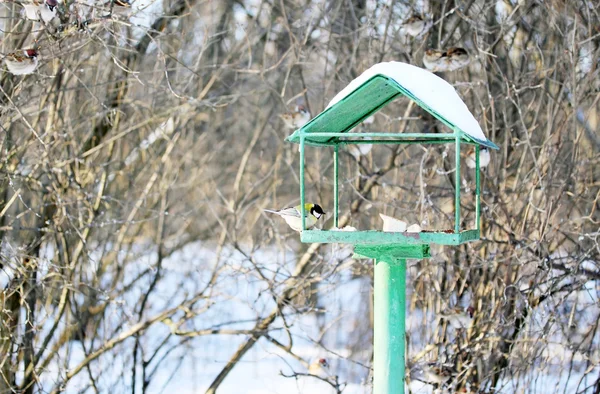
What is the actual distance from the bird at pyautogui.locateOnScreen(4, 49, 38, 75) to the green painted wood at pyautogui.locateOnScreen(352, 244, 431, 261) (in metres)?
1.89

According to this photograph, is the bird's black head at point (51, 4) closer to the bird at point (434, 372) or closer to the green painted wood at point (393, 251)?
the green painted wood at point (393, 251)

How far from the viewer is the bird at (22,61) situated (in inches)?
140

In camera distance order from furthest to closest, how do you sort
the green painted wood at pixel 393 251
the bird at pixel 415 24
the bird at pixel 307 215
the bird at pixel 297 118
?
the bird at pixel 297 118
the bird at pixel 415 24
the bird at pixel 307 215
the green painted wood at pixel 393 251

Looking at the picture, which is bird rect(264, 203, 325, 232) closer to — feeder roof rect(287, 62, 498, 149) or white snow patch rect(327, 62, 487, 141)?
feeder roof rect(287, 62, 498, 149)

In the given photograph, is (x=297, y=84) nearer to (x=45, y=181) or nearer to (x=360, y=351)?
(x=360, y=351)

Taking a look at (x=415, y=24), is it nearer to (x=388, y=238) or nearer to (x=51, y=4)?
(x=51, y=4)

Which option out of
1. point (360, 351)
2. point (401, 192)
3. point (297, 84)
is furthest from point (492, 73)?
point (297, 84)

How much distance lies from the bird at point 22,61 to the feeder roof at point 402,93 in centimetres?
152

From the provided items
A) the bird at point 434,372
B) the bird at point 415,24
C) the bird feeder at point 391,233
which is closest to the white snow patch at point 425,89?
the bird feeder at point 391,233

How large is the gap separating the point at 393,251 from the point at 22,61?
2.03m

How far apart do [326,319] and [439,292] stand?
4.05m

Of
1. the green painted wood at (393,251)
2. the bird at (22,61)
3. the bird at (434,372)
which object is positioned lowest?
the bird at (434,372)

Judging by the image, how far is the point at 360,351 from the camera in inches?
264

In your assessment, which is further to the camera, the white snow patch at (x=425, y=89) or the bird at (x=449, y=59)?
the bird at (x=449, y=59)
